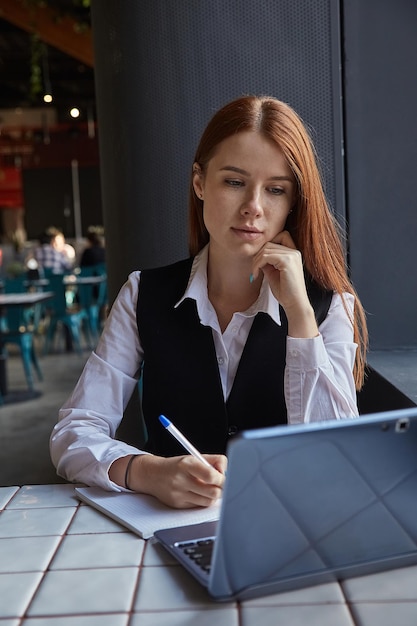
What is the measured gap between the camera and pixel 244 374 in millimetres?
1695

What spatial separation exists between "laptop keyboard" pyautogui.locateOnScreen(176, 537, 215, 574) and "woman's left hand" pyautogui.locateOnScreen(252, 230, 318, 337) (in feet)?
2.09

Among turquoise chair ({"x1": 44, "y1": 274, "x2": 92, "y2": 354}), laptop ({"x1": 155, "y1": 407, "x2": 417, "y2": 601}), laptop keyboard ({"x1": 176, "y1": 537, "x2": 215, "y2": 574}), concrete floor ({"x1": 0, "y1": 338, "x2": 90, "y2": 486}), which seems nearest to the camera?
laptop ({"x1": 155, "y1": 407, "x2": 417, "y2": 601})

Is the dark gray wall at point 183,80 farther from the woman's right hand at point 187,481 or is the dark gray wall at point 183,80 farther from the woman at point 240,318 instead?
the woman's right hand at point 187,481

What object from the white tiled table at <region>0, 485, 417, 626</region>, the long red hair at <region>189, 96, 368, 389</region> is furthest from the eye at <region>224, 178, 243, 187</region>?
the white tiled table at <region>0, 485, 417, 626</region>

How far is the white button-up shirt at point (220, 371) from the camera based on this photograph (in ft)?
4.85

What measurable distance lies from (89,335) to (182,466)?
9094mm

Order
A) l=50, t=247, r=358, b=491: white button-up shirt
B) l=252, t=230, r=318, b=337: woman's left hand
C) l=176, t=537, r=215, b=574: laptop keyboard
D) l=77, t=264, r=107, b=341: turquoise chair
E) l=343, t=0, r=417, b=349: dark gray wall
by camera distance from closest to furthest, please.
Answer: l=176, t=537, r=215, b=574: laptop keyboard → l=50, t=247, r=358, b=491: white button-up shirt → l=252, t=230, r=318, b=337: woman's left hand → l=343, t=0, r=417, b=349: dark gray wall → l=77, t=264, r=107, b=341: turquoise chair

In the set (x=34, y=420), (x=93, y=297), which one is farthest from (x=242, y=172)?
(x=93, y=297)

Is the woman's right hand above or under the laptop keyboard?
above

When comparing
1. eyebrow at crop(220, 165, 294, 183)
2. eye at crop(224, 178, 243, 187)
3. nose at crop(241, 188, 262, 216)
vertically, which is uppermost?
eyebrow at crop(220, 165, 294, 183)

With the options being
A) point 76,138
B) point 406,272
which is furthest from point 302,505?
point 76,138

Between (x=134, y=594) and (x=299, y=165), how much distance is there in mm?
1033

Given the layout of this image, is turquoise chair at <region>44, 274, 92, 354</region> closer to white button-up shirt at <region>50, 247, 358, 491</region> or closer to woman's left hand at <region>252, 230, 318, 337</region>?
white button-up shirt at <region>50, 247, 358, 491</region>

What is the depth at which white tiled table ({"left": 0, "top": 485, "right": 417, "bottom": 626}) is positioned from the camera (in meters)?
0.86
